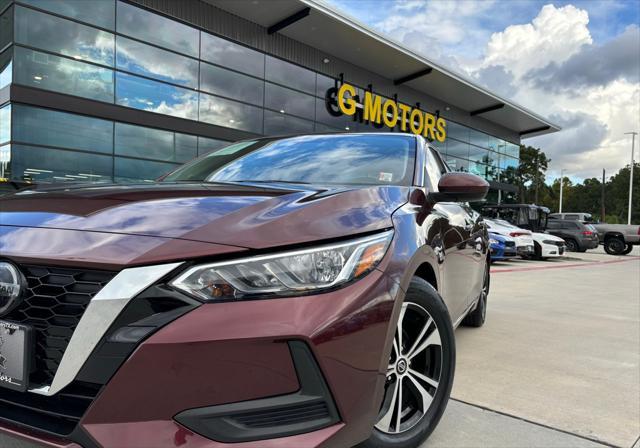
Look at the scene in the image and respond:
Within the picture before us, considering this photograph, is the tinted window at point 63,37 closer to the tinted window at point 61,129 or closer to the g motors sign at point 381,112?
the tinted window at point 61,129

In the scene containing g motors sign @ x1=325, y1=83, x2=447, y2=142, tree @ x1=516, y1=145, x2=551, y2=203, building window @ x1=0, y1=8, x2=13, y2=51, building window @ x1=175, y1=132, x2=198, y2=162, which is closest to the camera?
building window @ x1=0, y1=8, x2=13, y2=51

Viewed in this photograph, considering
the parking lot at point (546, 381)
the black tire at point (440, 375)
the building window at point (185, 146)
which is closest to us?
the black tire at point (440, 375)

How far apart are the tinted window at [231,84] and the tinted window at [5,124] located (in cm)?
580

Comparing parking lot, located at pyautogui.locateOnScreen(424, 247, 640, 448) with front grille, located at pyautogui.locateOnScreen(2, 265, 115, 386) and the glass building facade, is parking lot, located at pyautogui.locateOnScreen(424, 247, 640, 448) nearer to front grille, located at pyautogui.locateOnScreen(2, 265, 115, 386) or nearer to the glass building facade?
front grille, located at pyautogui.locateOnScreen(2, 265, 115, 386)

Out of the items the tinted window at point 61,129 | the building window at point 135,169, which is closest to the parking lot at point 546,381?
the building window at point 135,169

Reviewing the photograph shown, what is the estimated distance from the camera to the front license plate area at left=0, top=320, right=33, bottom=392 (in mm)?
1317

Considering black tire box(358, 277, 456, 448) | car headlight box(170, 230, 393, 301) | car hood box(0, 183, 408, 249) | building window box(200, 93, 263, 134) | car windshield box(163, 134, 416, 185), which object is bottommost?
black tire box(358, 277, 456, 448)

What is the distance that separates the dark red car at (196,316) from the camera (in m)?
1.19

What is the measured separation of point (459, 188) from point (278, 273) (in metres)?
1.27

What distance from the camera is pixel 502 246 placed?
41.6 feet

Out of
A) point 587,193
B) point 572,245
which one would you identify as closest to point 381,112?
point 572,245

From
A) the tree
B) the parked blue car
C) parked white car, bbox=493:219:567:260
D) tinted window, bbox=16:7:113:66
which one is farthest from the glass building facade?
the tree

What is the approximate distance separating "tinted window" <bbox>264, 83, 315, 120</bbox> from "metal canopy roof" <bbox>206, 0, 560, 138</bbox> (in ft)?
7.12

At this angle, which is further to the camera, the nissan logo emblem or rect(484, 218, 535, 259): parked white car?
rect(484, 218, 535, 259): parked white car
